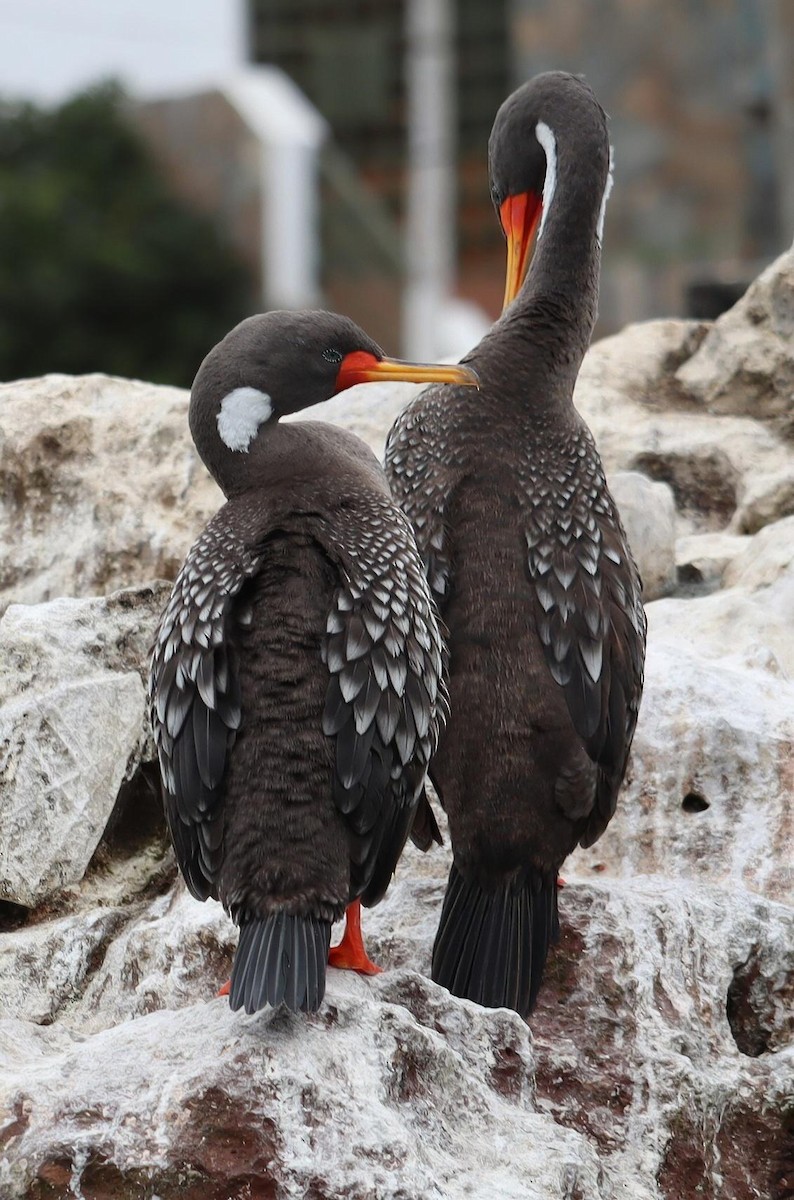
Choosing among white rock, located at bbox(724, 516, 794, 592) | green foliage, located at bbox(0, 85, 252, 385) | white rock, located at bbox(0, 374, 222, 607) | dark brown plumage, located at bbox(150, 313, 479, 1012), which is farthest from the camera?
green foliage, located at bbox(0, 85, 252, 385)

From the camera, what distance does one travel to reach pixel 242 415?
4.04m

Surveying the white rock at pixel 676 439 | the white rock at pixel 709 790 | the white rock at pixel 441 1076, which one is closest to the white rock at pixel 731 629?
the white rock at pixel 709 790

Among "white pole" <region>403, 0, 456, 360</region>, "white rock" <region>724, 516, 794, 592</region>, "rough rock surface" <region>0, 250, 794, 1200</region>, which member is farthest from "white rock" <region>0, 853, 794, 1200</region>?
"white pole" <region>403, 0, 456, 360</region>

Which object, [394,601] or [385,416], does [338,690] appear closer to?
[394,601]

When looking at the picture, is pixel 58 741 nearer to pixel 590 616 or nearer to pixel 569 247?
pixel 590 616

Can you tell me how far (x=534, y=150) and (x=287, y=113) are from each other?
12.1 metres

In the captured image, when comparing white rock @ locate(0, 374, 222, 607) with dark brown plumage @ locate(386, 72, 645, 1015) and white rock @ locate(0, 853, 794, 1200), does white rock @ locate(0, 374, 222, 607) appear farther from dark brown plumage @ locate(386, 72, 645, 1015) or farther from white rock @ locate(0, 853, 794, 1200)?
white rock @ locate(0, 853, 794, 1200)

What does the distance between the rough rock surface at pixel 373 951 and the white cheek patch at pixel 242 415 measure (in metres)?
0.89

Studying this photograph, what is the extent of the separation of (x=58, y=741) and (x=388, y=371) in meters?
1.26

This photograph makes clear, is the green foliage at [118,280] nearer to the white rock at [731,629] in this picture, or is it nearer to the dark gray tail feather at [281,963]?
the white rock at [731,629]

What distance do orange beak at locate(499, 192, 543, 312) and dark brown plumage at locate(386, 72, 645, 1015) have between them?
0.72 ft

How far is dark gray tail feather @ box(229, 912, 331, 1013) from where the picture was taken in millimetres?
3205

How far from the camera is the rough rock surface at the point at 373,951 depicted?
3016 millimetres

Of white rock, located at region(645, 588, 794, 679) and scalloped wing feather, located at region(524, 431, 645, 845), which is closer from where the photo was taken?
scalloped wing feather, located at region(524, 431, 645, 845)
